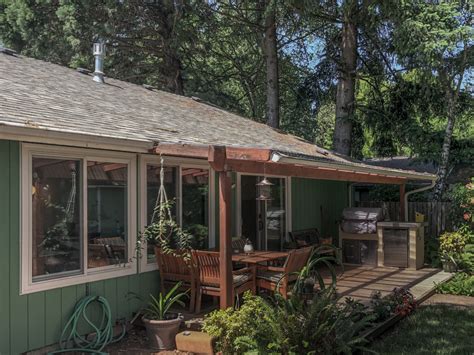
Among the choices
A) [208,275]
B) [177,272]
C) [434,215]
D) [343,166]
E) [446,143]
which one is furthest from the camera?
[446,143]

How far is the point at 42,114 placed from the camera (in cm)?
504

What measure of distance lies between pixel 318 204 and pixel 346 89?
4.64 m

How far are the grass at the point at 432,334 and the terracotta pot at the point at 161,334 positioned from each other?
218cm

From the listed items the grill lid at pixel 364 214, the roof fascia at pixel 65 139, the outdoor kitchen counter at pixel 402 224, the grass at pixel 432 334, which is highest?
the roof fascia at pixel 65 139

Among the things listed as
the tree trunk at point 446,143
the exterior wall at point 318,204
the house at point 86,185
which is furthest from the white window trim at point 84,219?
the tree trunk at point 446,143

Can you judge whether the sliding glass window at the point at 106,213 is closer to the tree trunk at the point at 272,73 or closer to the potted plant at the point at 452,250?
the potted plant at the point at 452,250

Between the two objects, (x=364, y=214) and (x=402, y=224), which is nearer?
(x=402, y=224)

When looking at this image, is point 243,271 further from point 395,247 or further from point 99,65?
point 99,65

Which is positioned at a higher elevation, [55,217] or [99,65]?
[99,65]

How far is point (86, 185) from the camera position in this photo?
5.47 metres

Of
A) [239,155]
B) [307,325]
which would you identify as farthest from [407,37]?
[307,325]

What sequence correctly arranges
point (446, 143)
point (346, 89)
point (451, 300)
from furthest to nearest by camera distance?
point (346, 89), point (446, 143), point (451, 300)

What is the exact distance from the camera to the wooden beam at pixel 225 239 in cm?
532

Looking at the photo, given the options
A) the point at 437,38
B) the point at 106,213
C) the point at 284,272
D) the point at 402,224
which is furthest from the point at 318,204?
the point at 106,213
